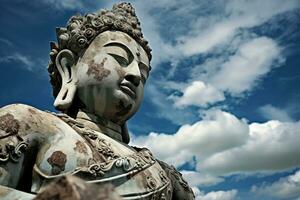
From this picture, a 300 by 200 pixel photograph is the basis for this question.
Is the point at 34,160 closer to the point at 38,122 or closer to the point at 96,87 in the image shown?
the point at 38,122

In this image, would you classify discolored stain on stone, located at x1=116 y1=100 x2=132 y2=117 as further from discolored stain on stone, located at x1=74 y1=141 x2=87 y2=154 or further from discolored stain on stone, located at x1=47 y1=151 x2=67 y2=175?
discolored stain on stone, located at x1=47 y1=151 x2=67 y2=175

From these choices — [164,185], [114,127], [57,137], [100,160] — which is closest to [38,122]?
[57,137]

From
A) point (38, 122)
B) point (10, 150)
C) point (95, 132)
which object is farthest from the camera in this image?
point (95, 132)

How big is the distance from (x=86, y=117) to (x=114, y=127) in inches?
16.0

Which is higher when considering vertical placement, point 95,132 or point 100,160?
point 95,132

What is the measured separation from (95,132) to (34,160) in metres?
0.90

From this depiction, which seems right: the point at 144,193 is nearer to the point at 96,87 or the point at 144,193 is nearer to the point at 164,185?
the point at 164,185

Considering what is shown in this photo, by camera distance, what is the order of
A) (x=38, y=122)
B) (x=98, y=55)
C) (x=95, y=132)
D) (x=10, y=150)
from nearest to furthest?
1. (x=10, y=150)
2. (x=38, y=122)
3. (x=95, y=132)
4. (x=98, y=55)

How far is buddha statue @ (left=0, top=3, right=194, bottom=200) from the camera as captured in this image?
4.80m

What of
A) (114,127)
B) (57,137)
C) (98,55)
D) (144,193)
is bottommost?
(144,193)

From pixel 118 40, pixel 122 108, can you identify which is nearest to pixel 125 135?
pixel 122 108

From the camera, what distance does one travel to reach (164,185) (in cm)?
561

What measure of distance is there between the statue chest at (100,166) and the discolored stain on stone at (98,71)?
709 mm

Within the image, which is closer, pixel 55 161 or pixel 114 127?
pixel 55 161
